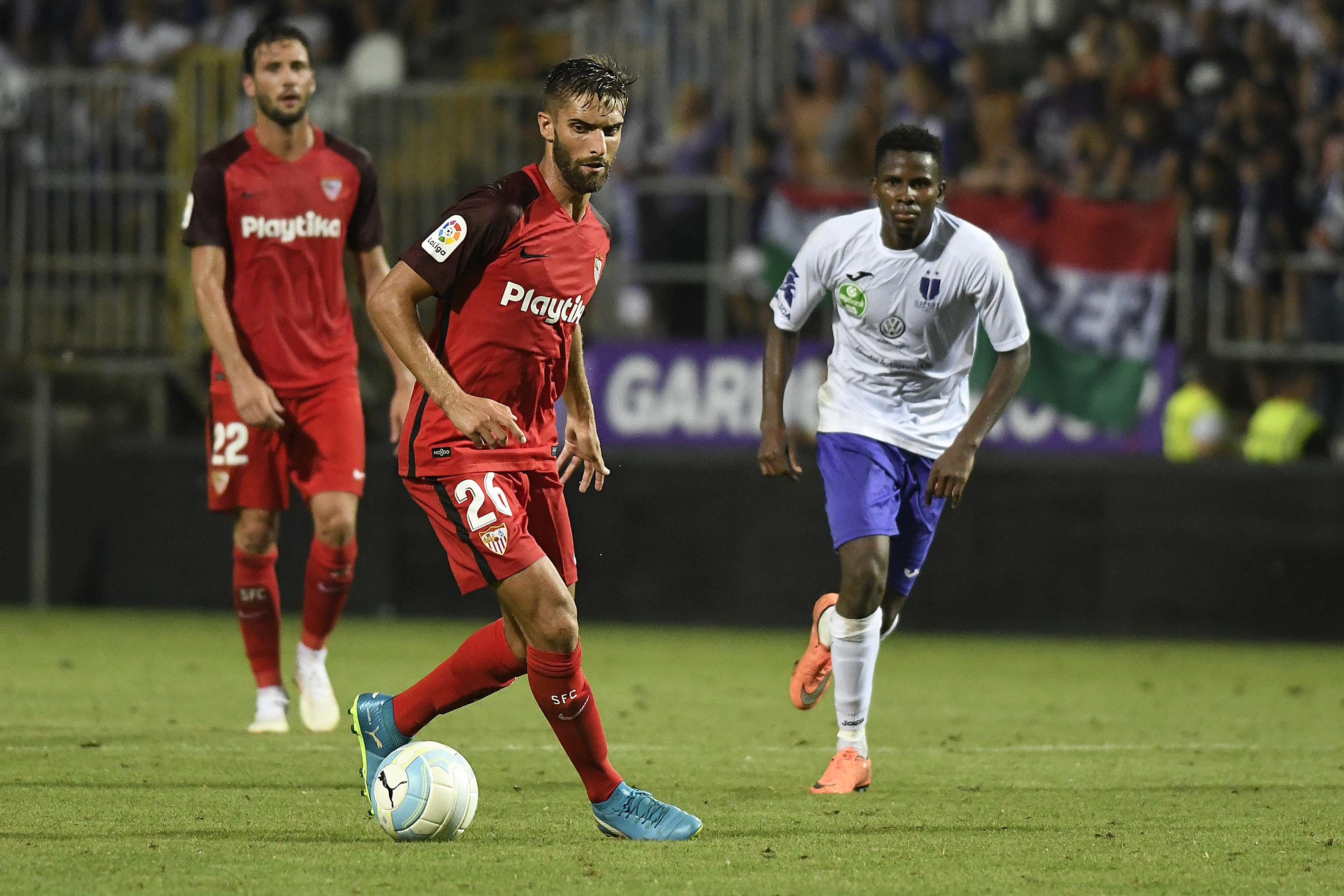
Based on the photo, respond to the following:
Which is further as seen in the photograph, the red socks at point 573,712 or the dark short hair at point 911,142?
the dark short hair at point 911,142

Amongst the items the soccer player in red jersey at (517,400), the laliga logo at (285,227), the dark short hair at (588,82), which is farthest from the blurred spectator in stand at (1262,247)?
the dark short hair at (588,82)

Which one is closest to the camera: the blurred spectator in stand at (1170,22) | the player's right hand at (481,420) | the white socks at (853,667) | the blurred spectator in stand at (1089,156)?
the player's right hand at (481,420)

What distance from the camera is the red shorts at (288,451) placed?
816 cm

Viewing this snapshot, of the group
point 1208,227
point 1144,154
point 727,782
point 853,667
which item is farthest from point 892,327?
point 1144,154

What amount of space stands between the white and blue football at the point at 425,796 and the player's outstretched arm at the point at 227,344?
2.46 metres

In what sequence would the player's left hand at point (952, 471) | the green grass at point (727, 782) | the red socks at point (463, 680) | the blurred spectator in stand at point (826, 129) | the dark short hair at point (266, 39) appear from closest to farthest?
the green grass at point (727, 782) < the red socks at point (463, 680) < the player's left hand at point (952, 471) < the dark short hair at point (266, 39) < the blurred spectator in stand at point (826, 129)

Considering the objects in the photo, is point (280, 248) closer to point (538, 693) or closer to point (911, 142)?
point (911, 142)

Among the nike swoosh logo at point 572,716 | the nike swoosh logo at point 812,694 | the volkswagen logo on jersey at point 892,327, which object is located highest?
the volkswagen logo on jersey at point 892,327

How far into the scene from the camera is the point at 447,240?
219 inches

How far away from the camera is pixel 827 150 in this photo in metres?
15.3

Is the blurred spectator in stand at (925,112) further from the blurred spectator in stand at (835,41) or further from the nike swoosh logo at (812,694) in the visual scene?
the nike swoosh logo at (812,694)

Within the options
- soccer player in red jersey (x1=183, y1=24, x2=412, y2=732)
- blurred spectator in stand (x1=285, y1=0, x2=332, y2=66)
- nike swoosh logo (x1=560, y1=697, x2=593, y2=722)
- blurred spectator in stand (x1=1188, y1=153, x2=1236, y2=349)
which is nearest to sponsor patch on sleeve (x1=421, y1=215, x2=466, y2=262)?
nike swoosh logo (x1=560, y1=697, x2=593, y2=722)

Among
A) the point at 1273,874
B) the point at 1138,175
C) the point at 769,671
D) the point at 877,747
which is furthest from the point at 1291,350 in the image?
the point at 1273,874

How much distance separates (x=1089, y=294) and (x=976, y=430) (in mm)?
7367
